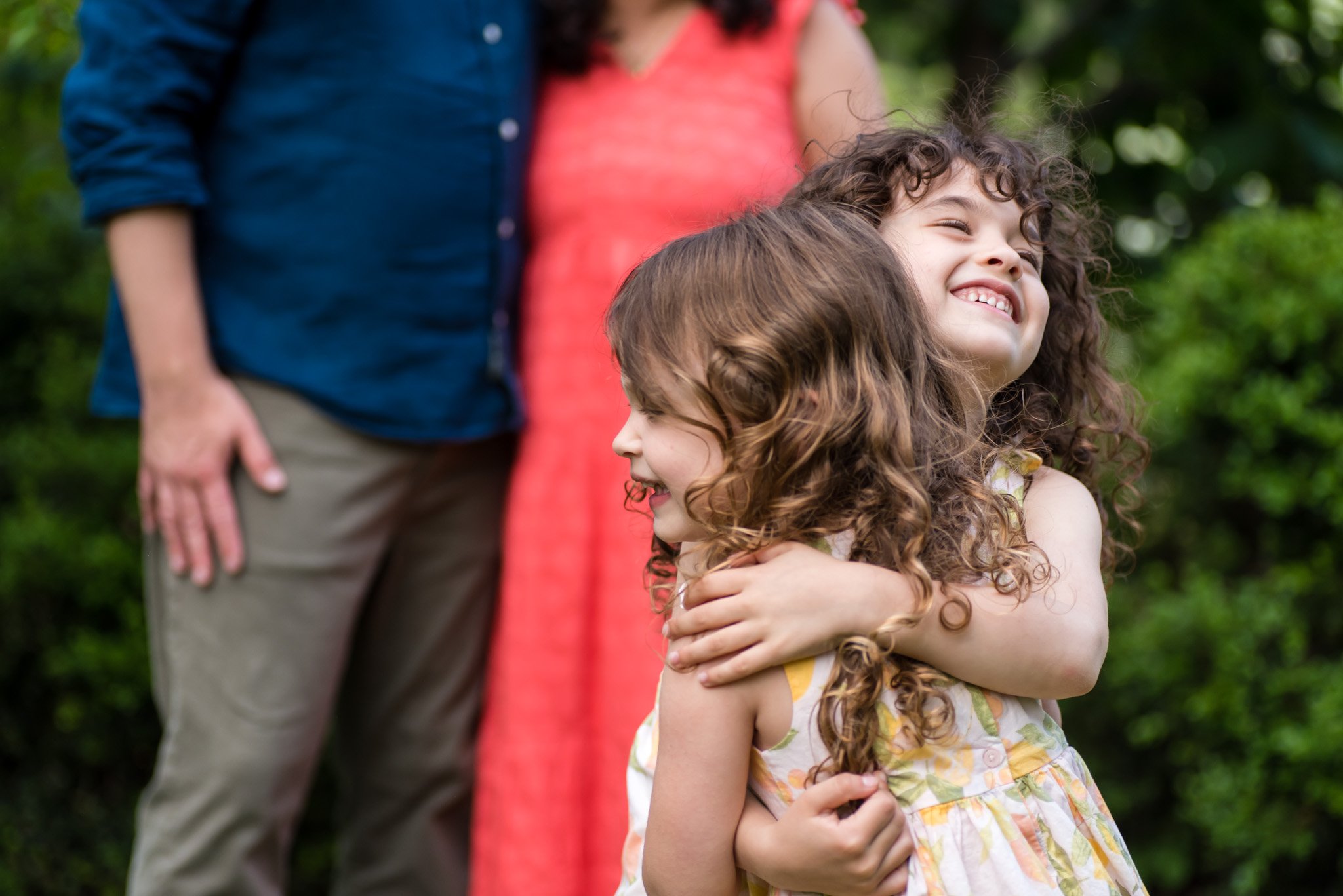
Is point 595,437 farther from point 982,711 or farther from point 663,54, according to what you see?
point 982,711

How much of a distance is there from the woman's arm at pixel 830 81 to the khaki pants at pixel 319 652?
0.76 metres

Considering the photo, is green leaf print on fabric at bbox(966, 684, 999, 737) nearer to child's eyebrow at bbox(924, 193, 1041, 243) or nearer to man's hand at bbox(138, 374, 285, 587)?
child's eyebrow at bbox(924, 193, 1041, 243)

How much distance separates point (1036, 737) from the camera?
4.47ft

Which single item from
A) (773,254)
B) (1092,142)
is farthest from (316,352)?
(1092,142)

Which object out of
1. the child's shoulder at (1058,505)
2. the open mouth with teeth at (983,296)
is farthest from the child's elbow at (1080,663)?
the open mouth with teeth at (983,296)

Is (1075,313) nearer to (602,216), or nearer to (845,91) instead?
(845,91)

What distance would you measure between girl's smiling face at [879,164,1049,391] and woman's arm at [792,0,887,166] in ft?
1.99

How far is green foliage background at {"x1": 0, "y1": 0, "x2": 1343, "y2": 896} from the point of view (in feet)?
8.00

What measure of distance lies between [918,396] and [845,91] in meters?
0.89

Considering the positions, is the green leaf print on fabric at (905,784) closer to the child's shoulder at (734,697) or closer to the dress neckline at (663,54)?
the child's shoulder at (734,697)

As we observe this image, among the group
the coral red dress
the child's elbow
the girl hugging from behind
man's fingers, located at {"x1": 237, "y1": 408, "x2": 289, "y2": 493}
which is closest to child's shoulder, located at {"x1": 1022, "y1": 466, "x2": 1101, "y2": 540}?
the girl hugging from behind

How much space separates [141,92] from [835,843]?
1.45m

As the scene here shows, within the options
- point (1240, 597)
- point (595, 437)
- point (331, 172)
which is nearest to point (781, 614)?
point (595, 437)

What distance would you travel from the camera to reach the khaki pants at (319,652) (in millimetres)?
1924
